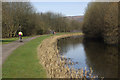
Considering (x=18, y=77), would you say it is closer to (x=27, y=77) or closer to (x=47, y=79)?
(x=27, y=77)

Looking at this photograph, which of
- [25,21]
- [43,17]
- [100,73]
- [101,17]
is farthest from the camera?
[43,17]

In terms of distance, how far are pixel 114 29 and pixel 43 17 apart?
5319 cm

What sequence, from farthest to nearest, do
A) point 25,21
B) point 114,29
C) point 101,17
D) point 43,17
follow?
point 43,17, point 25,21, point 101,17, point 114,29

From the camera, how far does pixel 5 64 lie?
1082 centimetres

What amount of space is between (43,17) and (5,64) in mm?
68492

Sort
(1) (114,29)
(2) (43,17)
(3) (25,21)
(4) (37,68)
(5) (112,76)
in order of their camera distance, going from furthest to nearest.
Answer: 1. (2) (43,17)
2. (3) (25,21)
3. (1) (114,29)
4. (5) (112,76)
5. (4) (37,68)

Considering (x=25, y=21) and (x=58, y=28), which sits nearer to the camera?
(x=25, y=21)

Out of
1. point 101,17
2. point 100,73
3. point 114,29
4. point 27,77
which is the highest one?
point 101,17

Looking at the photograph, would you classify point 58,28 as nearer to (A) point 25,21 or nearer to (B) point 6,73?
(A) point 25,21

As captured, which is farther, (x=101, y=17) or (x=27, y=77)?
(x=101, y=17)

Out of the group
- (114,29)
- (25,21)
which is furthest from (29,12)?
(114,29)

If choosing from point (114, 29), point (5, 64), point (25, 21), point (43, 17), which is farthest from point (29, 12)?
point (5, 64)

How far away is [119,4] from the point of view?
26375mm

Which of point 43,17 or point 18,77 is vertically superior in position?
point 43,17
